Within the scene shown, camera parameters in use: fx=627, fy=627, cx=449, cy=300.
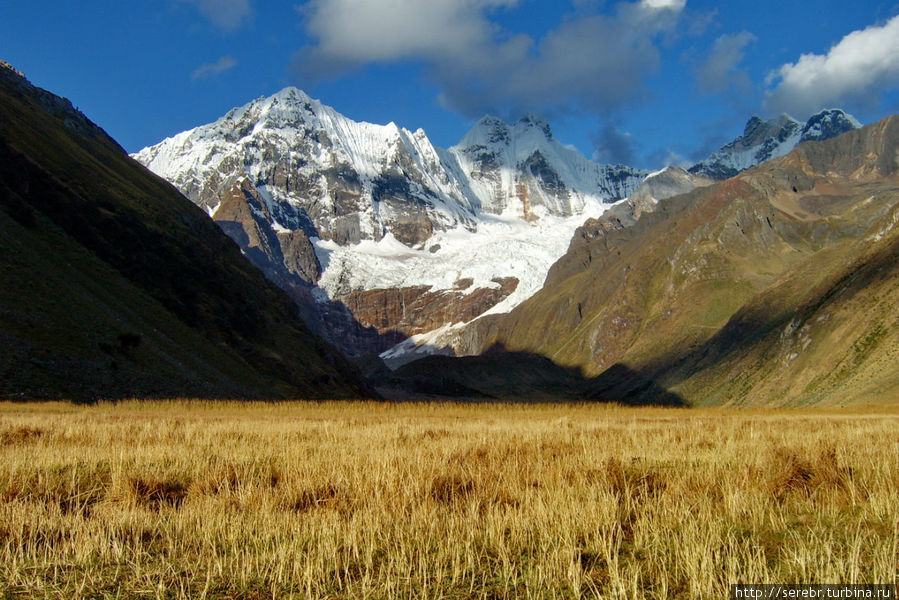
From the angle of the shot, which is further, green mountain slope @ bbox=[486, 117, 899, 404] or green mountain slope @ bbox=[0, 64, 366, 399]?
green mountain slope @ bbox=[486, 117, 899, 404]

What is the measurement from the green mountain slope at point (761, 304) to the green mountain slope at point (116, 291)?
5922cm

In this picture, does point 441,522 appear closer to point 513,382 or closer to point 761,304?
point 761,304

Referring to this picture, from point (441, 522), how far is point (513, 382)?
169 m

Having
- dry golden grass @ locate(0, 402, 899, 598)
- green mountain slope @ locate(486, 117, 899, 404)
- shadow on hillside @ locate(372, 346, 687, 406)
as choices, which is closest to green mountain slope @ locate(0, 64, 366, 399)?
dry golden grass @ locate(0, 402, 899, 598)

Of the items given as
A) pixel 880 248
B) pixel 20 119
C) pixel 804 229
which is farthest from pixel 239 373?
pixel 804 229

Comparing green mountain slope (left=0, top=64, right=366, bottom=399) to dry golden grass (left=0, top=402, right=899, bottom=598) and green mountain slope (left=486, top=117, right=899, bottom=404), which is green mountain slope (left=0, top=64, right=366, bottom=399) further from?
green mountain slope (left=486, top=117, right=899, bottom=404)

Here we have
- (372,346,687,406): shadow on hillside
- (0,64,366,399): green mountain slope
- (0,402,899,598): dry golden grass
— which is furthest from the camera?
(372,346,687,406): shadow on hillside

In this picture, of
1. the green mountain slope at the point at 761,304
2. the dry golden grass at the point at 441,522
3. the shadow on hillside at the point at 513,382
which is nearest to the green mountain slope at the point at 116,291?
the dry golden grass at the point at 441,522

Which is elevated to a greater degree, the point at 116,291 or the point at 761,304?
the point at 761,304

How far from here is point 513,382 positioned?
6870 inches

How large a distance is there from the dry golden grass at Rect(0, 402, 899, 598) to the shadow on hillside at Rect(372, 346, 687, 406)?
354 feet

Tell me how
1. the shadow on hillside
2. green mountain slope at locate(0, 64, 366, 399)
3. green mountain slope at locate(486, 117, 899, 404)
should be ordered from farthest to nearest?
the shadow on hillside, green mountain slope at locate(486, 117, 899, 404), green mountain slope at locate(0, 64, 366, 399)

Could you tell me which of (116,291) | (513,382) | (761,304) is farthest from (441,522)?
(513,382)

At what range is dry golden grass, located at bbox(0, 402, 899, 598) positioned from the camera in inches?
223
